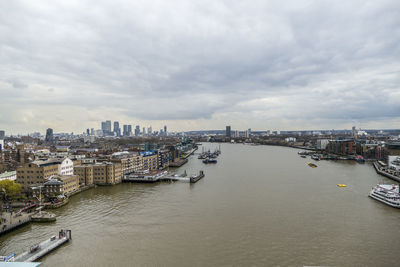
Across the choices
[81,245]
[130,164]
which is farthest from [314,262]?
[130,164]

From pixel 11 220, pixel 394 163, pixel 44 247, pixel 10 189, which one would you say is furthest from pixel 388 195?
pixel 10 189

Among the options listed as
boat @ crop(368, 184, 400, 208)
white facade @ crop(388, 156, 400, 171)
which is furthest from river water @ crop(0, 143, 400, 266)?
white facade @ crop(388, 156, 400, 171)

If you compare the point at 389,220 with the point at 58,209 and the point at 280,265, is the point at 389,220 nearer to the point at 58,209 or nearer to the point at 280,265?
the point at 280,265

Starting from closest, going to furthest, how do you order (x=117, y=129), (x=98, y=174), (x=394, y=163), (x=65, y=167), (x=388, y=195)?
(x=388, y=195) → (x=65, y=167) → (x=98, y=174) → (x=394, y=163) → (x=117, y=129)

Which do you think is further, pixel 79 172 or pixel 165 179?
pixel 165 179

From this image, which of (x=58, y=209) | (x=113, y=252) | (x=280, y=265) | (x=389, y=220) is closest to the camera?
(x=280, y=265)

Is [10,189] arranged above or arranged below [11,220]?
above

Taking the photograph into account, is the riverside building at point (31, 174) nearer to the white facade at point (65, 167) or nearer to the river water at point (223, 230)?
the white facade at point (65, 167)

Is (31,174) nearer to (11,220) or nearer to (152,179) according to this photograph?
(11,220)
